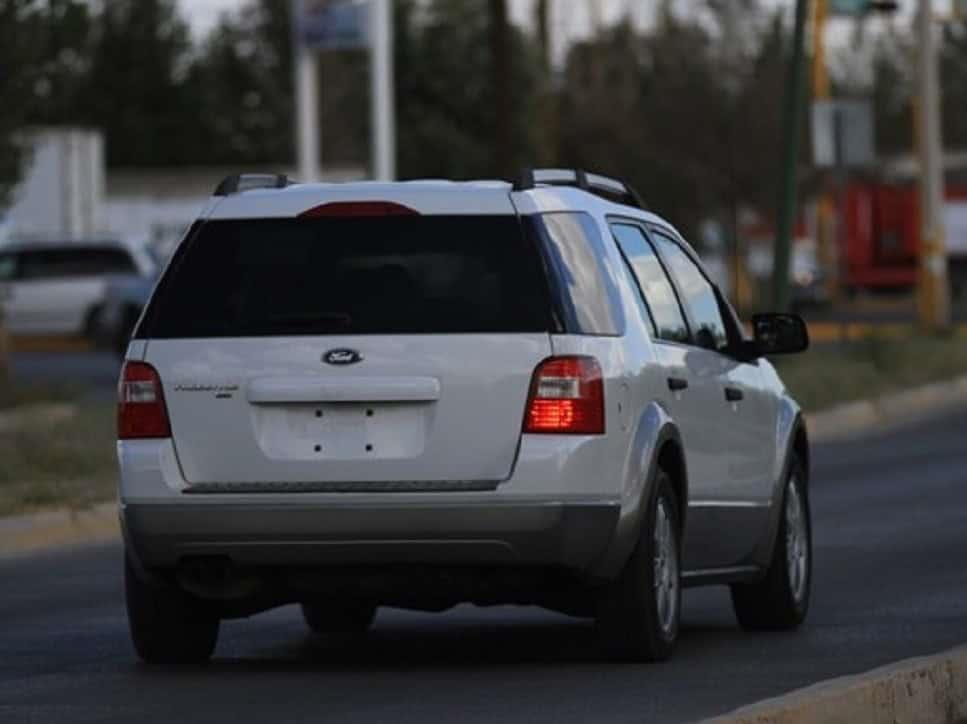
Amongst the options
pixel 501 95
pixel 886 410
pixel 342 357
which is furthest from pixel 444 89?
pixel 342 357

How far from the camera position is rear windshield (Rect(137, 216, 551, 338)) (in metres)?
10.6

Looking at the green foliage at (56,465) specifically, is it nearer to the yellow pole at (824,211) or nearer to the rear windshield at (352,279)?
the rear windshield at (352,279)

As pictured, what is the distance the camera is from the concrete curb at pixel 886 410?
27.9 m

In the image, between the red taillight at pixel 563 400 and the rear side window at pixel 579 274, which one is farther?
the rear side window at pixel 579 274

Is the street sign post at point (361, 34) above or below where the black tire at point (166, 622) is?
above

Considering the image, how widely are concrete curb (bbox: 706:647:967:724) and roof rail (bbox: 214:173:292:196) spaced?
9.68ft

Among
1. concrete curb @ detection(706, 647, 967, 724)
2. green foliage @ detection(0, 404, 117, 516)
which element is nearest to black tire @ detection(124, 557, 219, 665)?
concrete curb @ detection(706, 647, 967, 724)

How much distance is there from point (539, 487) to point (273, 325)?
41.9 inches

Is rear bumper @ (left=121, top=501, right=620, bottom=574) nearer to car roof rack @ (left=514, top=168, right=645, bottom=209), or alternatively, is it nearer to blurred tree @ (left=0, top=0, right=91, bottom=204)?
car roof rack @ (left=514, top=168, right=645, bottom=209)

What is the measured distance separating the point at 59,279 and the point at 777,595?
38153 millimetres

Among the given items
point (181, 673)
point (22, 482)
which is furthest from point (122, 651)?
point (22, 482)

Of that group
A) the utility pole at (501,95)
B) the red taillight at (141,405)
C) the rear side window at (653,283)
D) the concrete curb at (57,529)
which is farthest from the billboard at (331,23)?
the red taillight at (141,405)

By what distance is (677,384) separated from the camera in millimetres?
11234

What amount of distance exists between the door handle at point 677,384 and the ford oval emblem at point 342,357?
124 cm
